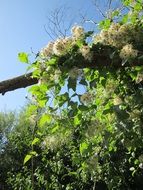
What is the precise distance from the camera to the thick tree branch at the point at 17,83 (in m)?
3.10

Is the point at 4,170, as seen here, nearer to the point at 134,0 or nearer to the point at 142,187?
the point at 142,187

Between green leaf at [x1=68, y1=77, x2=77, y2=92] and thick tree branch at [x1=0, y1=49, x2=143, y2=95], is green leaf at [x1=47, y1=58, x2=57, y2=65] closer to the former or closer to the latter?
thick tree branch at [x1=0, y1=49, x2=143, y2=95]

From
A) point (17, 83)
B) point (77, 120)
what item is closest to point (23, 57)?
point (17, 83)

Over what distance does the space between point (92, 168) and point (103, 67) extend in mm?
853

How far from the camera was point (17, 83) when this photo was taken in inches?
124

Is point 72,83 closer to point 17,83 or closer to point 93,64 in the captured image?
point 93,64

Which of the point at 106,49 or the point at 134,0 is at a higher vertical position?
the point at 134,0

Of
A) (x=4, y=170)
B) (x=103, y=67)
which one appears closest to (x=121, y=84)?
(x=103, y=67)

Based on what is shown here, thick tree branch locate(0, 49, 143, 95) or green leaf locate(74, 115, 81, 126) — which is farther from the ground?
thick tree branch locate(0, 49, 143, 95)

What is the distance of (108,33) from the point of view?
308cm

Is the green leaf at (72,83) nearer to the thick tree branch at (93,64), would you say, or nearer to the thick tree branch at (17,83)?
the thick tree branch at (93,64)

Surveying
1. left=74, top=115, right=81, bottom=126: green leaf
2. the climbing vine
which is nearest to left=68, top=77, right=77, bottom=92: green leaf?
the climbing vine

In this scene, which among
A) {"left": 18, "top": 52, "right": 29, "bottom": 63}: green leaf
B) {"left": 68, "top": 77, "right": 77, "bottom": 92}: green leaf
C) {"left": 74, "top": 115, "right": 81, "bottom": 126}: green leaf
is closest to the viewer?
{"left": 68, "top": 77, "right": 77, "bottom": 92}: green leaf

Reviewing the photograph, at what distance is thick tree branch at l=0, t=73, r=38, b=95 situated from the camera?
3102 mm
